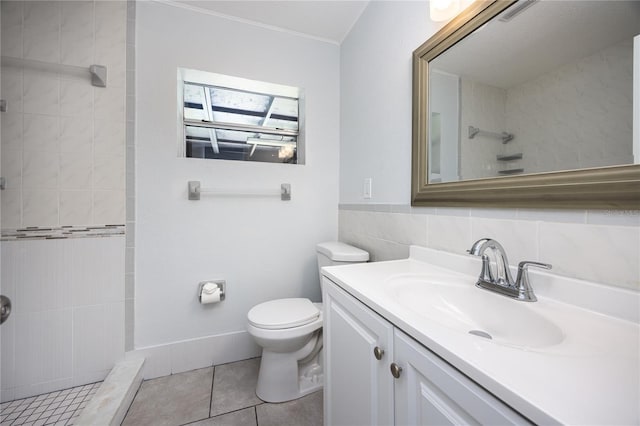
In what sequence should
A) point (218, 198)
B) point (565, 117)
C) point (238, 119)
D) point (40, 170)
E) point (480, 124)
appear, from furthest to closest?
point (238, 119), point (218, 198), point (40, 170), point (480, 124), point (565, 117)

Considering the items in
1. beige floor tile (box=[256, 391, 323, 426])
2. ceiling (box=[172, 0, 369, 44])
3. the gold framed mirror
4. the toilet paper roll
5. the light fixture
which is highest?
ceiling (box=[172, 0, 369, 44])

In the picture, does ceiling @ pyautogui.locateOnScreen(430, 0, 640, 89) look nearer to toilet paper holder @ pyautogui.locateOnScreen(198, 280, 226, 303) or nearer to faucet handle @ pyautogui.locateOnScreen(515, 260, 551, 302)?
faucet handle @ pyautogui.locateOnScreen(515, 260, 551, 302)

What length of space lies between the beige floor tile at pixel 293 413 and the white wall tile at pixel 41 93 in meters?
1.93

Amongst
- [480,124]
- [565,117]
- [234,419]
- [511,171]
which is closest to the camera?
[565,117]

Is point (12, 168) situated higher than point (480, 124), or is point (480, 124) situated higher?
point (480, 124)

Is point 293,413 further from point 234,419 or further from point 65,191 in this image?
point 65,191

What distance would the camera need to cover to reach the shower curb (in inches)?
41.9

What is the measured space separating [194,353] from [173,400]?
28 cm

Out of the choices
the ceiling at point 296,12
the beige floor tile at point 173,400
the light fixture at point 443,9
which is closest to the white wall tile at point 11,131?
the ceiling at point 296,12

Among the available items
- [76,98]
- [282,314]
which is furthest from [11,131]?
[282,314]

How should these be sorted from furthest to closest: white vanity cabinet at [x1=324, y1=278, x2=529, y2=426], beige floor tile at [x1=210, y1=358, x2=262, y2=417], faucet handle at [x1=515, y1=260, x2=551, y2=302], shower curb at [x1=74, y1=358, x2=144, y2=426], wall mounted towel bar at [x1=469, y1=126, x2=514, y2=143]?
1. beige floor tile at [x1=210, y1=358, x2=262, y2=417]
2. shower curb at [x1=74, y1=358, x2=144, y2=426]
3. wall mounted towel bar at [x1=469, y1=126, x2=514, y2=143]
4. faucet handle at [x1=515, y1=260, x2=551, y2=302]
5. white vanity cabinet at [x1=324, y1=278, x2=529, y2=426]

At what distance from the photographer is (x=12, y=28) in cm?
126

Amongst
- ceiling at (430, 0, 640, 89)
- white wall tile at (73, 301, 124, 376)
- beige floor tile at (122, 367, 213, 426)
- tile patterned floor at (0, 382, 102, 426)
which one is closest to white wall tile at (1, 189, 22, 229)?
white wall tile at (73, 301, 124, 376)

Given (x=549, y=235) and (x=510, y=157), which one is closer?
(x=549, y=235)
